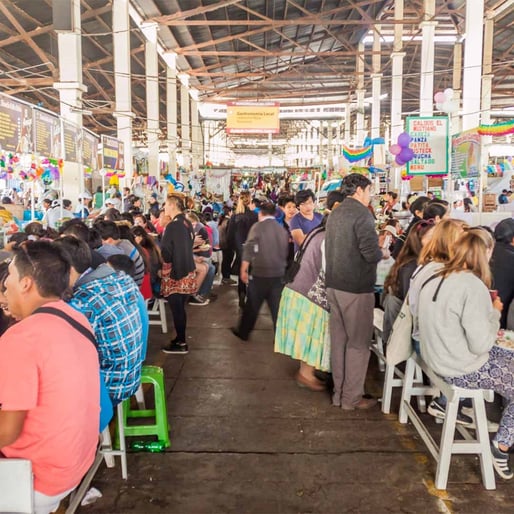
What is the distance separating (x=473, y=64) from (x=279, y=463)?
31.9 ft

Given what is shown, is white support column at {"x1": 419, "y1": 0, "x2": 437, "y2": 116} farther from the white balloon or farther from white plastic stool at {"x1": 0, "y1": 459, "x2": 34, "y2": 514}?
white plastic stool at {"x1": 0, "y1": 459, "x2": 34, "y2": 514}

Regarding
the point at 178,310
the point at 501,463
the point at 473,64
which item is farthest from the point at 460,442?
the point at 473,64

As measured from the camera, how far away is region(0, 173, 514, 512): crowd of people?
1952mm

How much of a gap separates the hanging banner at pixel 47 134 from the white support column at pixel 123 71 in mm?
5302

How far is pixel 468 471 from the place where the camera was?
3.04m

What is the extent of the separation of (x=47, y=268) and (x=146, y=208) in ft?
34.9

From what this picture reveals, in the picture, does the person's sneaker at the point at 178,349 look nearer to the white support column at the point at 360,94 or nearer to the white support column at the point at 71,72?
the white support column at the point at 71,72

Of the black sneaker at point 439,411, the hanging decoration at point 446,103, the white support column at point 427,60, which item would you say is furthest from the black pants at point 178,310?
the white support column at point 427,60

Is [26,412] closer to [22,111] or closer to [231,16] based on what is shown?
[22,111]

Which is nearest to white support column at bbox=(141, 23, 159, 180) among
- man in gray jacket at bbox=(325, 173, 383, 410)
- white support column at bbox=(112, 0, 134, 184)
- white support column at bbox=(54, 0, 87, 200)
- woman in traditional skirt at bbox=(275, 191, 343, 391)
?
white support column at bbox=(112, 0, 134, 184)

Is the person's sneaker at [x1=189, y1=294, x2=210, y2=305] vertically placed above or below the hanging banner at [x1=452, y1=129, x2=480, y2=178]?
below

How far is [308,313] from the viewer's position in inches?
160

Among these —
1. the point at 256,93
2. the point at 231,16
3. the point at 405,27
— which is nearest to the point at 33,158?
the point at 231,16

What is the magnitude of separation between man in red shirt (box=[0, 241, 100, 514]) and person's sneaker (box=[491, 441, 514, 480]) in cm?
222
